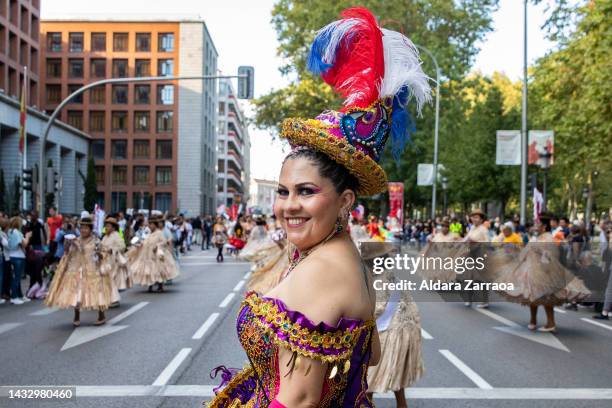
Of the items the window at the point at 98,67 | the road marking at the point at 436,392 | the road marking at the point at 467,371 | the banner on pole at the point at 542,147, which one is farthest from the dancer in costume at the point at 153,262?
the window at the point at 98,67

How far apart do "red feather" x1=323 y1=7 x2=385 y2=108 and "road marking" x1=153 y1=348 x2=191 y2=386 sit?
17.0 feet

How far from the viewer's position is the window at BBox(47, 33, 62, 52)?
74750 mm

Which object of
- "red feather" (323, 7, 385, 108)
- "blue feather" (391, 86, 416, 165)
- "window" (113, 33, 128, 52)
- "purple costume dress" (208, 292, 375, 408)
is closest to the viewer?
"purple costume dress" (208, 292, 375, 408)

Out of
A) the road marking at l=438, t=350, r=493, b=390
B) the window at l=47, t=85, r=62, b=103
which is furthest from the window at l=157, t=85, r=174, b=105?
the road marking at l=438, t=350, r=493, b=390

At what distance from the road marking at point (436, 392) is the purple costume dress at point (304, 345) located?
15.0ft

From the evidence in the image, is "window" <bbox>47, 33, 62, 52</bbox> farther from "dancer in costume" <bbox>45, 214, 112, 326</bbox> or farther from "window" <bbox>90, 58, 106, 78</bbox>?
"dancer in costume" <bbox>45, 214, 112, 326</bbox>

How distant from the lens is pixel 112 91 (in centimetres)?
7594

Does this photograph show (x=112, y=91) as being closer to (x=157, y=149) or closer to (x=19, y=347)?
(x=157, y=149)

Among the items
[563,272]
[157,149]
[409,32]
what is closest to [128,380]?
[563,272]

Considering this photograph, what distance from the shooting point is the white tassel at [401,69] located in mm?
2549

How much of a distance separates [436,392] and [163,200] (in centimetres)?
7090

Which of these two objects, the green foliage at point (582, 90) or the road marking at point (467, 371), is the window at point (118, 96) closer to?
the green foliage at point (582, 90)

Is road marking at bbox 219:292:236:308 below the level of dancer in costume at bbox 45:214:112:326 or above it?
below

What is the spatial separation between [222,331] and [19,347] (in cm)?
288
